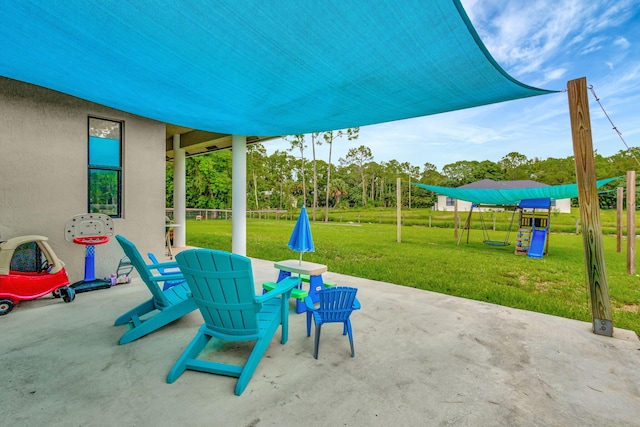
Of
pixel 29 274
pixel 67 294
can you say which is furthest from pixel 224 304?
pixel 29 274

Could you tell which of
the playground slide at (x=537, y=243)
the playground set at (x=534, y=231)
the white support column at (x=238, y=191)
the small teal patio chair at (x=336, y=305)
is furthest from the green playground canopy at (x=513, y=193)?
the small teal patio chair at (x=336, y=305)

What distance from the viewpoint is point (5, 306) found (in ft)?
10.8

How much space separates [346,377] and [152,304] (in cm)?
212

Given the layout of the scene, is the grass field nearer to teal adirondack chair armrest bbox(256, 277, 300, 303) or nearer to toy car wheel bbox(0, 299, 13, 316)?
teal adirondack chair armrest bbox(256, 277, 300, 303)

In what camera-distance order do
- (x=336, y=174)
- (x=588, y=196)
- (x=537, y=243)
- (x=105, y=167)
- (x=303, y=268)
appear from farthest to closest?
1. (x=336, y=174)
2. (x=537, y=243)
3. (x=105, y=167)
4. (x=303, y=268)
5. (x=588, y=196)

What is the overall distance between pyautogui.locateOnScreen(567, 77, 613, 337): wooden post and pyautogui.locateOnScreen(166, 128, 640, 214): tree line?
14.9 m

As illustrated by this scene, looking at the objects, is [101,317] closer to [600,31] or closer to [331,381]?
[331,381]

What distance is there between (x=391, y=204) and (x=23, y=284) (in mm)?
46791

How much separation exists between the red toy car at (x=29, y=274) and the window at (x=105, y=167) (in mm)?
929

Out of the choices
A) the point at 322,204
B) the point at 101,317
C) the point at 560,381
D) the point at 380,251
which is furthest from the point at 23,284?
the point at 322,204

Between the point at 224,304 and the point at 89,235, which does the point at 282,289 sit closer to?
the point at 224,304

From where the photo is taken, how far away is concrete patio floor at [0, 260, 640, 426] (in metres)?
1.73

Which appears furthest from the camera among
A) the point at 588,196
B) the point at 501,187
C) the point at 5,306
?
the point at 501,187

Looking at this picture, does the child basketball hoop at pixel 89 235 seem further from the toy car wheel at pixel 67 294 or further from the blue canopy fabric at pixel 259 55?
the blue canopy fabric at pixel 259 55
